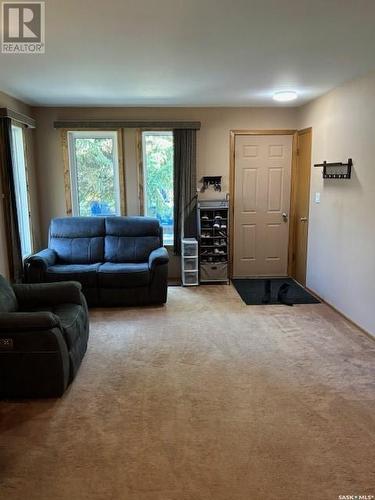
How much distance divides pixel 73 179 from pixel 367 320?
165 inches

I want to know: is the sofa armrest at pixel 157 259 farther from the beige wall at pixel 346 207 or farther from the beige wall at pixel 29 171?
the beige wall at pixel 346 207

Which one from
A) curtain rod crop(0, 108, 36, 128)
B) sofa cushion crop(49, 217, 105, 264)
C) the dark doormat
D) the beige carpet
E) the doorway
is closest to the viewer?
the beige carpet

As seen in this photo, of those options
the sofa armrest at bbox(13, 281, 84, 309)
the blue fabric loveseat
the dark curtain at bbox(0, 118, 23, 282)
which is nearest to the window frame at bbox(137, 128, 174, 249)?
the blue fabric loveseat

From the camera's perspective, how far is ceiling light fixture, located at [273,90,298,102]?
4.37 m

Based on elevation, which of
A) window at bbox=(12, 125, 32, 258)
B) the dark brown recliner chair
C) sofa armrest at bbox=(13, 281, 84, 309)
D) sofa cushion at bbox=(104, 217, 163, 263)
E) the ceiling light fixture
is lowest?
the dark brown recliner chair

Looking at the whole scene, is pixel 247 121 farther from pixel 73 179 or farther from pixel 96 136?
pixel 73 179

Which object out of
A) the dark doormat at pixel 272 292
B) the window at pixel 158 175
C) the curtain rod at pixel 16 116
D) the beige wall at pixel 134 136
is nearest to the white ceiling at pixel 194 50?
the curtain rod at pixel 16 116

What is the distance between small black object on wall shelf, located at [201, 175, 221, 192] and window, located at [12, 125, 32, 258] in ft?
8.01

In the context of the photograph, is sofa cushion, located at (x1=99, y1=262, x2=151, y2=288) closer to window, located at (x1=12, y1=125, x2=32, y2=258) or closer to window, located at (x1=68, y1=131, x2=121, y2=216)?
window, located at (x1=12, y1=125, x2=32, y2=258)

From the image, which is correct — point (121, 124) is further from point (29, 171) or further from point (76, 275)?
point (76, 275)

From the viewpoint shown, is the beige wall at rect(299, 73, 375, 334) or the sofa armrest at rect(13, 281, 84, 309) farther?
the beige wall at rect(299, 73, 375, 334)

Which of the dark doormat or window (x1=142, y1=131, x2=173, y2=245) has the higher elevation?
window (x1=142, y1=131, x2=173, y2=245)

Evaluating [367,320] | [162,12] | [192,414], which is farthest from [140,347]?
[162,12]

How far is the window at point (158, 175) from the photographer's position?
543cm
